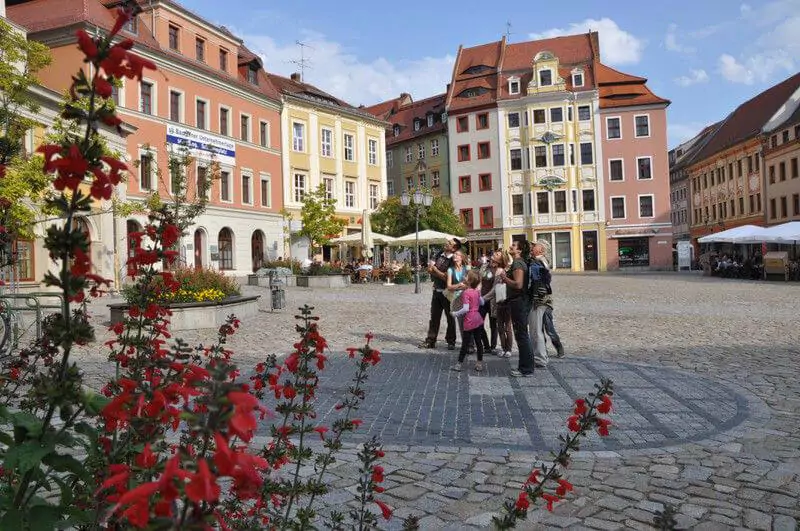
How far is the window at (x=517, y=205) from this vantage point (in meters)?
52.5

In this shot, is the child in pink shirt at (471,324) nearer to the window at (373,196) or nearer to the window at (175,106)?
the window at (175,106)

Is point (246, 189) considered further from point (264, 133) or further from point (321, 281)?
point (321, 281)

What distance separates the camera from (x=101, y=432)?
213 cm

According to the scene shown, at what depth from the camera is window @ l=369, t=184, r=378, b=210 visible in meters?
49.0

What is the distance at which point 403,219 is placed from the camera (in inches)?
1759

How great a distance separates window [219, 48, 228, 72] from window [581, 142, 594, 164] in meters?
28.1

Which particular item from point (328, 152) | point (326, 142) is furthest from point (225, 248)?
point (326, 142)

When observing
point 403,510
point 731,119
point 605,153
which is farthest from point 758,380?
point 731,119

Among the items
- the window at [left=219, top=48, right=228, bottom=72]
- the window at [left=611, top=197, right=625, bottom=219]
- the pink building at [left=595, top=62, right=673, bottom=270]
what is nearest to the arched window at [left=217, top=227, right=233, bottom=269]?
the window at [left=219, top=48, right=228, bottom=72]

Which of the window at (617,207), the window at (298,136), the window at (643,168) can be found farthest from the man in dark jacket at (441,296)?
the window at (643,168)

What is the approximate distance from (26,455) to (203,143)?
36.1m

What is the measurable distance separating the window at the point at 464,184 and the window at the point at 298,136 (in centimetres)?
1589

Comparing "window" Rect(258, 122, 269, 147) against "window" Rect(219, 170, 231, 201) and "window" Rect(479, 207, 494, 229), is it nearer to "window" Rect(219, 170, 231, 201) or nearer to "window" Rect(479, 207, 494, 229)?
"window" Rect(219, 170, 231, 201)

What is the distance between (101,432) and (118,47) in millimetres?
1292
